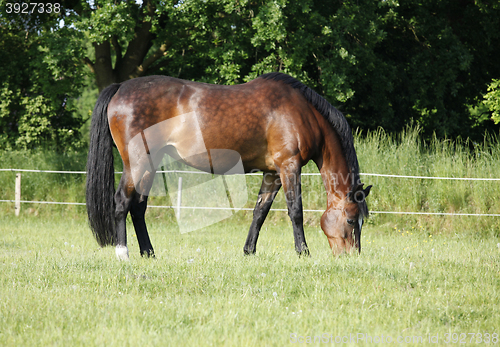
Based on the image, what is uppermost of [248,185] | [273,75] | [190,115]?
[273,75]

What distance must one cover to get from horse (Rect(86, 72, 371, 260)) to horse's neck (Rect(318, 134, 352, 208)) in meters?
0.01

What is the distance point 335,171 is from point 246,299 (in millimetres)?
2550

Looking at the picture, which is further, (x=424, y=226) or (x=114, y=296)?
(x=424, y=226)

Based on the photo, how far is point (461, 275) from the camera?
452 centimetres

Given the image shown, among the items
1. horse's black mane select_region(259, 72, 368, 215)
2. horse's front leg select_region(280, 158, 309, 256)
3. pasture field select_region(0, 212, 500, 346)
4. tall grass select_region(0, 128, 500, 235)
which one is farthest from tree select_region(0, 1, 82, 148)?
pasture field select_region(0, 212, 500, 346)

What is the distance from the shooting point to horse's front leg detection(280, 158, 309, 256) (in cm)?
536

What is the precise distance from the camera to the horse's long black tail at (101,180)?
528 cm

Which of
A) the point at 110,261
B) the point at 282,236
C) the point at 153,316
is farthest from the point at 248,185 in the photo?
the point at 153,316

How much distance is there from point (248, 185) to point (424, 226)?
4.24 metres

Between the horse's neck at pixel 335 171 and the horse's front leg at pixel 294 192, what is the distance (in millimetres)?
460

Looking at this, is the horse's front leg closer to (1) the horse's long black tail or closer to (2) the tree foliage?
(1) the horse's long black tail

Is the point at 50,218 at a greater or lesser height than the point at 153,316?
lesser

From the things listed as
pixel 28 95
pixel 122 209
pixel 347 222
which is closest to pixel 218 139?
pixel 122 209

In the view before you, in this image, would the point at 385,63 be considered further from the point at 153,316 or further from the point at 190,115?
the point at 153,316
